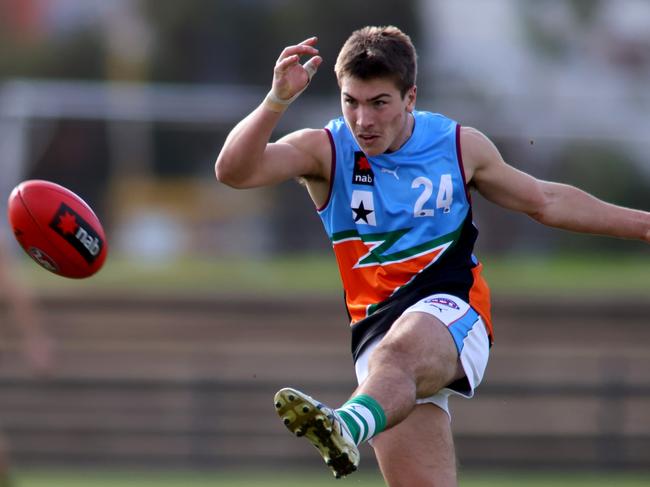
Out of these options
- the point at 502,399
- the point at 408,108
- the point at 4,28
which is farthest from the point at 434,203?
the point at 4,28

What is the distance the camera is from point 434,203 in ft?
17.5

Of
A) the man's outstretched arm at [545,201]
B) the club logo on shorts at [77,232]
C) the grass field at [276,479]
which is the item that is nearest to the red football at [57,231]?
the club logo on shorts at [77,232]

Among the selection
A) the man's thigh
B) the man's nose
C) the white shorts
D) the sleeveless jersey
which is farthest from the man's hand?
the man's thigh

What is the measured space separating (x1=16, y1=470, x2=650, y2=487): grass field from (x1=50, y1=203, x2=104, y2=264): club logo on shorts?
6.24m

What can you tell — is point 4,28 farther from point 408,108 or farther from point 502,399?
point 408,108

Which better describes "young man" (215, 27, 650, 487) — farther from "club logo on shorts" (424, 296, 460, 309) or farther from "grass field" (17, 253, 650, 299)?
"grass field" (17, 253, 650, 299)

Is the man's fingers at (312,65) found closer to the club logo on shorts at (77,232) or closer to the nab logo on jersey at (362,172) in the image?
the nab logo on jersey at (362,172)

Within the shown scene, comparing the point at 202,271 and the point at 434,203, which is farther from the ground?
the point at 434,203

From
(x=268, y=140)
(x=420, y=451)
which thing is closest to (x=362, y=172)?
(x=268, y=140)

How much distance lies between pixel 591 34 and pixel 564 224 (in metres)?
29.3

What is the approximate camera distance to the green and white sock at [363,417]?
455cm

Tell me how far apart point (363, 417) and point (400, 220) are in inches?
40.1

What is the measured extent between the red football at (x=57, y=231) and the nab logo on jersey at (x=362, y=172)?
110 centimetres

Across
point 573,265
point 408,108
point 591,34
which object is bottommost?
point 573,265
